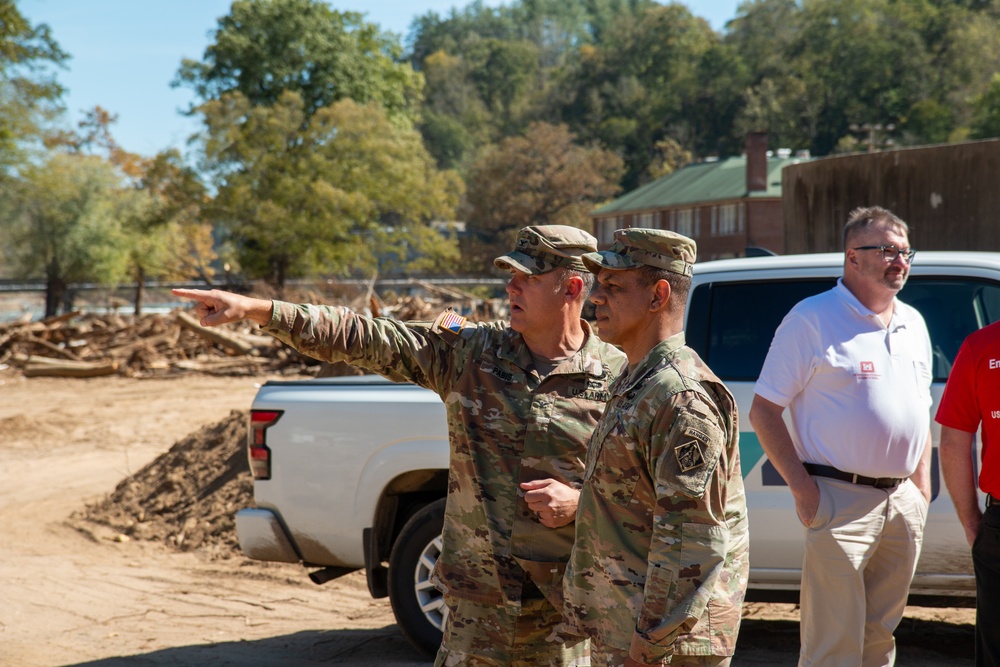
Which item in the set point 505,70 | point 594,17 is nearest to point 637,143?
point 505,70

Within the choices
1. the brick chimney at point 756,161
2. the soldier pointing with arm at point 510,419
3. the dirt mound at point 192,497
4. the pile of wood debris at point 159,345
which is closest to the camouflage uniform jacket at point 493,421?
the soldier pointing with arm at point 510,419

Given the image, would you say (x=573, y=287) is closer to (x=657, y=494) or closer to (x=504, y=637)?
(x=657, y=494)

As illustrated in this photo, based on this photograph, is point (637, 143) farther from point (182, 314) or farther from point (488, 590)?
point (488, 590)

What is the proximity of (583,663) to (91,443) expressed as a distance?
1274 cm

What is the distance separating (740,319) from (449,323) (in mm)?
2073

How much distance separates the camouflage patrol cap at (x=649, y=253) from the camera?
2607 mm

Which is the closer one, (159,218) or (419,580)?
(419,580)

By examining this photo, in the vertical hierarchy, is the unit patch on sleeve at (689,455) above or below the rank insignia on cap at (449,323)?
below

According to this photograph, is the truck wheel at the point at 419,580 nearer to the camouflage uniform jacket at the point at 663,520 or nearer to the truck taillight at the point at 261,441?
the truck taillight at the point at 261,441

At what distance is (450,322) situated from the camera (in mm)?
3500

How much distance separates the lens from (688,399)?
246cm

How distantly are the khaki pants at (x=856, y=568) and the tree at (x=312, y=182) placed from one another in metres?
40.4

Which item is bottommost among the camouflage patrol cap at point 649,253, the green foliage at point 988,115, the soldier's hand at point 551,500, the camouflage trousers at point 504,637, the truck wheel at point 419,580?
the truck wheel at point 419,580

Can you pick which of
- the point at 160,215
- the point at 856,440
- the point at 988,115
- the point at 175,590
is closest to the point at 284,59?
the point at 160,215
